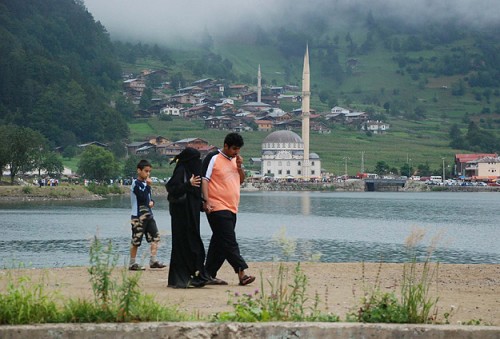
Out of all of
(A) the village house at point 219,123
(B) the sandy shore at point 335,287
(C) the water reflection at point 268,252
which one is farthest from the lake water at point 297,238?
(A) the village house at point 219,123

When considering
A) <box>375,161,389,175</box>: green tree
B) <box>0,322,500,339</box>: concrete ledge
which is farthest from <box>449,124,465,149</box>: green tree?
<box>0,322,500,339</box>: concrete ledge

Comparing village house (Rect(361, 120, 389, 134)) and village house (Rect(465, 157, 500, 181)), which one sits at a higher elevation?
village house (Rect(361, 120, 389, 134))

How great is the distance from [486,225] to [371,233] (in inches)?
342

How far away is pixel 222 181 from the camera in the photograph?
9.93 meters

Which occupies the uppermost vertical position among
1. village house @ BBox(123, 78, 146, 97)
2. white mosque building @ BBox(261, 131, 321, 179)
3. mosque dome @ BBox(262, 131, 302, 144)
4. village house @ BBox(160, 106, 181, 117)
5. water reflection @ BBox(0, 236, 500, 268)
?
village house @ BBox(123, 78, 146, 97)

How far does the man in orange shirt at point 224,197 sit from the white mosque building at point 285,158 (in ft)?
367

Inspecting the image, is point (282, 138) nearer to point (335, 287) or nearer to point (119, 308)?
point (335, 287)

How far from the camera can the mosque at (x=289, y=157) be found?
12244cm

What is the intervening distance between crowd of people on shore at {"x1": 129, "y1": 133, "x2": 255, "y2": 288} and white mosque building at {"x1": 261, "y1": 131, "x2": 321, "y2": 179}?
11190 centimetres

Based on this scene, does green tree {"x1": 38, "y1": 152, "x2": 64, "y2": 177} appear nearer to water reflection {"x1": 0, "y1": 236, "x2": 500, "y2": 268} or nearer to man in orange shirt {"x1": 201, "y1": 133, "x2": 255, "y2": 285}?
water reflection {"x1": 0, "y1": 236, "x2": 500, "y2": 268}

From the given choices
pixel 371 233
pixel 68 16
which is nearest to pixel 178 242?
pixel 371 233

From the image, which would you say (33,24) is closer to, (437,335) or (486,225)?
(486,225)

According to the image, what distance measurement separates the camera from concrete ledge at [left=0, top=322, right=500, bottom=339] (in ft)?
20.2

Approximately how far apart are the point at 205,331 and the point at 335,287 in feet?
14.1
